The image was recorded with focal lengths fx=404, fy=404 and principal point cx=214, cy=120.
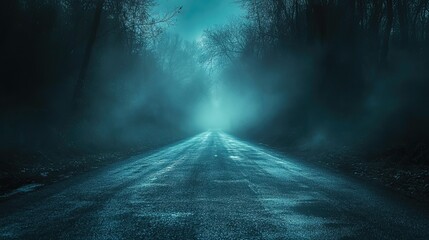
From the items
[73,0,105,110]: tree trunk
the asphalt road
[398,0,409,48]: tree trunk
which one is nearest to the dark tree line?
[398,0,409,48]: tree trunk

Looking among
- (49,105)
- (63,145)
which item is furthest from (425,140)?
(49,105)

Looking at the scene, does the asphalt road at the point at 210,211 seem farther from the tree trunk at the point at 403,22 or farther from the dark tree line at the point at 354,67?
the tree trunk at the point at 403,22

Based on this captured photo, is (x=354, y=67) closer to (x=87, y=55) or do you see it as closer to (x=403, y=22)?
(x=403, y=22)

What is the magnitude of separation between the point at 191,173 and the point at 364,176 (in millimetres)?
5572

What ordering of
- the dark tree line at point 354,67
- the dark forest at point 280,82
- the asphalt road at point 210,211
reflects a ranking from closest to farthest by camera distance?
the asphalt road at point 210,211
the dark forest at point 280,82
the dark tree line at point 354,67

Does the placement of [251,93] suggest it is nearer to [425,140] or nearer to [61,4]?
[61,4]

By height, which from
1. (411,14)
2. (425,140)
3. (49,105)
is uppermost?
(411,14)

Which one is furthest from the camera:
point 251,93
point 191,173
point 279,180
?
point 251,93

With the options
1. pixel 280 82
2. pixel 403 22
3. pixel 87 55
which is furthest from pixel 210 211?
pixel 280 82

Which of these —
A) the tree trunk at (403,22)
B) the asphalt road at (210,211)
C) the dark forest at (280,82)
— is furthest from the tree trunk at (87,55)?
the tree trunk at (403,22)

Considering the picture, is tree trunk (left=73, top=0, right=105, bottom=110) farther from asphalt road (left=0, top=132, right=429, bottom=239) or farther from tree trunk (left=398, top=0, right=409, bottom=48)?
tree trunk (left=398, top=0, right=409, bottom=48)

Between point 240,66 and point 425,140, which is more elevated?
point 240,66

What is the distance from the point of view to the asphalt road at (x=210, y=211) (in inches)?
227

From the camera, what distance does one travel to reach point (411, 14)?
32125 millimetres
